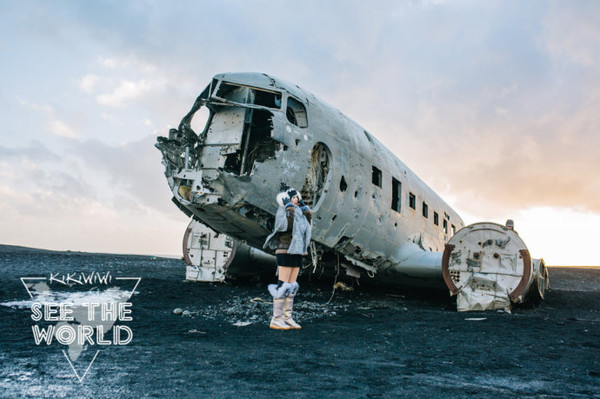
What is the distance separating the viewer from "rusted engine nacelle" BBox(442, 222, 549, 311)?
27.6ft

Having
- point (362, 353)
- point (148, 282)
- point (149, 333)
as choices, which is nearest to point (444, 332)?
point (362, 353)

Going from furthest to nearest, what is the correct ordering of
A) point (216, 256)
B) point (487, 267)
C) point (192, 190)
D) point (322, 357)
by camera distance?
point (216, 256) < point (487, 267) < point (192, 190) < point (322, 357)

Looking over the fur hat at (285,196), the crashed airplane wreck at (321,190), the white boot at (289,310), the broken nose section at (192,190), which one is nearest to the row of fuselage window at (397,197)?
the crashed airplane wreck at (321,190)

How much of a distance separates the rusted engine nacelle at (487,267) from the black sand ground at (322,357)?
0.49 meters

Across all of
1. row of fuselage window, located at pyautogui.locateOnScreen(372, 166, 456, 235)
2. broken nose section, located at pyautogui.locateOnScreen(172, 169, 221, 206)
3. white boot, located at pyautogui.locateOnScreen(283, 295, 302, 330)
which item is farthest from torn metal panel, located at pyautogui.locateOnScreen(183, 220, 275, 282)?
white boot, located at pyautogui.locateOnScreen(283, 295, 302, 330)

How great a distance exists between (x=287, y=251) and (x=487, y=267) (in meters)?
4.64

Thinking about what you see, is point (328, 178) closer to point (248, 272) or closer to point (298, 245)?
point (298, 245)

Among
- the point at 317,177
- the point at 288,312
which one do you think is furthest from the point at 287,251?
the point at 317,177

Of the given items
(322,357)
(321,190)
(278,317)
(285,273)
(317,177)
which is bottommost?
(322,357)

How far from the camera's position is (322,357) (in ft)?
14.4

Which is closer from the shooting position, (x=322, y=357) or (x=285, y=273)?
(x=322, y=357)

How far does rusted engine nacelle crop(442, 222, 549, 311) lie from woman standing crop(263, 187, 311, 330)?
4038 millimetres

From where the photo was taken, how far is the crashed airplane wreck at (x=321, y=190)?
22.1 feet

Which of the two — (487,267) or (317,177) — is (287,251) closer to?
(317,177)
